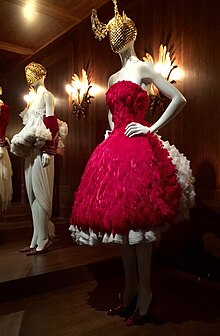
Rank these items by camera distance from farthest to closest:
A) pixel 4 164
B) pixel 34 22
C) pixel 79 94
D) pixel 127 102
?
pixel 79 94
pixel 34 22
pixel 4 164
pixel 127 102

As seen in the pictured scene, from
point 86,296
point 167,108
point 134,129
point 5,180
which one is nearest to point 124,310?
point 86,296

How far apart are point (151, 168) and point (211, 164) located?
3.83ft

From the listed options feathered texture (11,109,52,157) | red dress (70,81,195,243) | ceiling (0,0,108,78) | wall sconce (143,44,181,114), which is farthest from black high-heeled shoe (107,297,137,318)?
ceiling (0,0,108,78)

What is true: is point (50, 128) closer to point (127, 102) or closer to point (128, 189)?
point (127, 102)

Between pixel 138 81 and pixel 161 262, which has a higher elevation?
pixel 138 81

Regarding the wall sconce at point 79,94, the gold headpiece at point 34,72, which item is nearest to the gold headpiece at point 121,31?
the gold headpiece at point 34,72

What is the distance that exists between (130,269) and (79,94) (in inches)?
117

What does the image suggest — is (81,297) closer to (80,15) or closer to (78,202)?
(78,202)

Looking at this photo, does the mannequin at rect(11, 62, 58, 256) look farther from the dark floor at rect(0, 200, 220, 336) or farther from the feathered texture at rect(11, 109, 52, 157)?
the dark floor at rect(0, 200, 220, 336)

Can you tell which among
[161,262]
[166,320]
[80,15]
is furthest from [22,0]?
[166,320]

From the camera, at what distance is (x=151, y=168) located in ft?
5.62

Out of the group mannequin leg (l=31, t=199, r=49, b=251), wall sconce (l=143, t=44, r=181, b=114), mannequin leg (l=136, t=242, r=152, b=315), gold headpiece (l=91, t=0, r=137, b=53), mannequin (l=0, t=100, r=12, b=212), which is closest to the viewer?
mannequin leg (l=136, t=242, r=152, b=315)

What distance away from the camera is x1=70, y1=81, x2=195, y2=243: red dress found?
63.7 inches

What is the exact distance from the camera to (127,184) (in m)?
1.66
